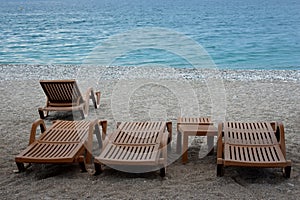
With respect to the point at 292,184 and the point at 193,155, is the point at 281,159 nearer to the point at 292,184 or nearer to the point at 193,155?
the point at 292,184

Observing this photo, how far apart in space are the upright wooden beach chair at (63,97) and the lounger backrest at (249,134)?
271cm

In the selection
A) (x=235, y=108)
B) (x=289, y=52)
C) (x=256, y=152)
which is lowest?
(x=289, y=52)

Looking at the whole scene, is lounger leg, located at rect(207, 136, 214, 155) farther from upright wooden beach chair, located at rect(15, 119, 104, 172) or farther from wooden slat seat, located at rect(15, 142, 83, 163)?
wooden slat seat, located at rect(15, 142, 83, 163)

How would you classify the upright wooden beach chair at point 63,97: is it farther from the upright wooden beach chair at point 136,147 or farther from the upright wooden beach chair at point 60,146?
the upright wooden beach chair at point 136,147

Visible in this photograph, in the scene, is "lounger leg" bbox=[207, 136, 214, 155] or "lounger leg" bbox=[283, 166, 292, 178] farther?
"lounger leg" bbox=[207, 136, 214, 155]

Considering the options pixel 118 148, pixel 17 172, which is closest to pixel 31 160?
pixel 17 172

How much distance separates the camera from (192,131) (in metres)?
4.38

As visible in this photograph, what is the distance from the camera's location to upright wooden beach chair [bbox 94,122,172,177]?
3.80 meters

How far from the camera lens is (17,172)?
13.5 feet

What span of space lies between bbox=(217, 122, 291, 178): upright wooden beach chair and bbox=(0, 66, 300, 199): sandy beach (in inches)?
8.7

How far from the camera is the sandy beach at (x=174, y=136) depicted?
3627 millimetres

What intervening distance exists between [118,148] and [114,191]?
631 mm

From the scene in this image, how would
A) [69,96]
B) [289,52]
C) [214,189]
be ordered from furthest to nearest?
[289,52]
[69,96]
[214,189]

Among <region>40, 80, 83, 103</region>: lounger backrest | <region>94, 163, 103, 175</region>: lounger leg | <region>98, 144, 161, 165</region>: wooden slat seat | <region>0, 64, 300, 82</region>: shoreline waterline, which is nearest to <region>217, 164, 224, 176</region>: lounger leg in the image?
<region>98, 144, 161, 165</region>: wooden slat seat
